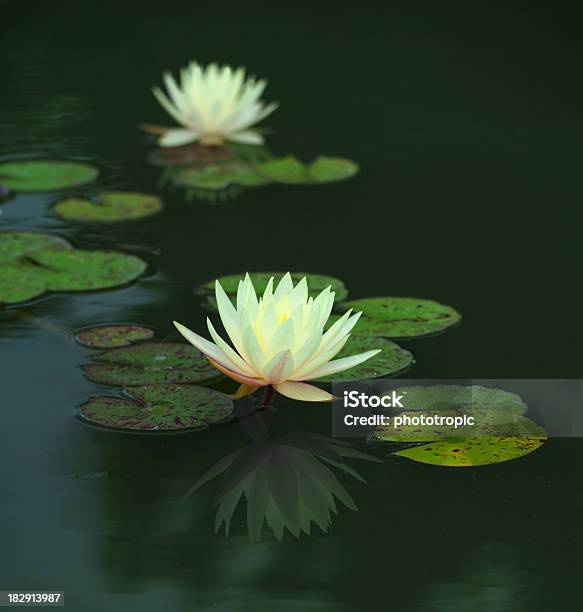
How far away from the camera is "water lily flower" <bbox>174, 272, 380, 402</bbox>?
1758 millimetres

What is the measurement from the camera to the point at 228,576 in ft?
4.74

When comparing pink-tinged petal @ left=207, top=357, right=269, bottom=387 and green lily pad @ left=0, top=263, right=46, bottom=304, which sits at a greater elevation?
green lily pad @ left=0, top=263, right=46, bottom=304

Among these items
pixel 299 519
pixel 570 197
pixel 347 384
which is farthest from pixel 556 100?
pixel 299 519

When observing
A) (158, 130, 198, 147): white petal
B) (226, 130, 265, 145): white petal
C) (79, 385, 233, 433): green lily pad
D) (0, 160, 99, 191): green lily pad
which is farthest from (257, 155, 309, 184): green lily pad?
(79, 385, 233, 433): green lily pad

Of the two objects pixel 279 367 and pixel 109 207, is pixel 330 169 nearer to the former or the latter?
pixel 109 207

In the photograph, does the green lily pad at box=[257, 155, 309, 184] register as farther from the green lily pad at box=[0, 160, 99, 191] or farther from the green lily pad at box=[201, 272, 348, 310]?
the green lily pad at box=[201, 272, 348, 310]

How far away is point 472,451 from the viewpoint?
5.71 feet

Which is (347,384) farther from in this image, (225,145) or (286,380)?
(225,145)

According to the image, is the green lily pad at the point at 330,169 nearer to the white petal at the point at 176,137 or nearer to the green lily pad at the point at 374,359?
the white petal at the point at 176,137

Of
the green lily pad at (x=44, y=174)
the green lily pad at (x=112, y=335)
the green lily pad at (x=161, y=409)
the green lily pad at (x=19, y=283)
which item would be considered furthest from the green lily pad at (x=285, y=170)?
the green lily pad at (x=161, y=409)

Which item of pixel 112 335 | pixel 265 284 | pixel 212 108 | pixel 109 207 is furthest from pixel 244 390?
pixel 212 108

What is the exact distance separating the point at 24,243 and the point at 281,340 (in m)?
1.11

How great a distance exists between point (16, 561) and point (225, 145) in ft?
7.66

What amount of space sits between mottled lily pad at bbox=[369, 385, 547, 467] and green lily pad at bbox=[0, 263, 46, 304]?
88 centimetres
